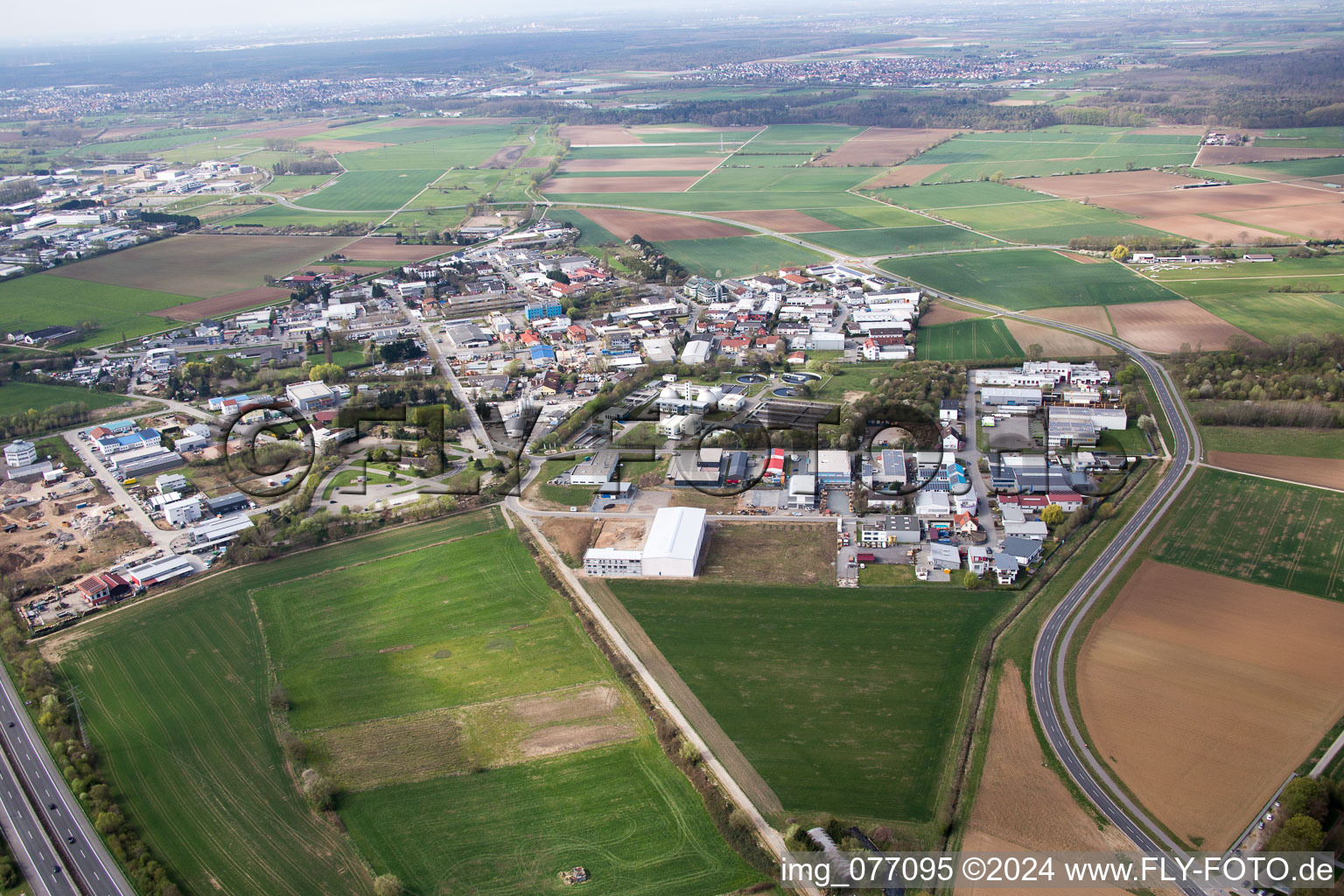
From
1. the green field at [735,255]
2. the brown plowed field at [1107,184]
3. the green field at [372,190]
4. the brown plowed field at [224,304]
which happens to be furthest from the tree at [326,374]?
the brown plowed field at [1107,184]

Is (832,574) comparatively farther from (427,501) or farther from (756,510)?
(427,501)

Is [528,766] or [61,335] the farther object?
[61,335]

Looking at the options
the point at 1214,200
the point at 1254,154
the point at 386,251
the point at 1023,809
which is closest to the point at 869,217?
the point at 1214,200

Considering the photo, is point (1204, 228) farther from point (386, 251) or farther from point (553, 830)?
point (553, 830)


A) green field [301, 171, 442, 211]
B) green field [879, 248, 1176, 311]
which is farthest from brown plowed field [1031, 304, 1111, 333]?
green field [301, 171, 442, 211]

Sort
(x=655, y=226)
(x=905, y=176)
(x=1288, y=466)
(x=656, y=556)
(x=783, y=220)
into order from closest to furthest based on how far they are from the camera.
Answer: (x=656, y=556), (x=1288, y=466), (x=783, y=220), (x=655, y=226), (x=905, y=176)

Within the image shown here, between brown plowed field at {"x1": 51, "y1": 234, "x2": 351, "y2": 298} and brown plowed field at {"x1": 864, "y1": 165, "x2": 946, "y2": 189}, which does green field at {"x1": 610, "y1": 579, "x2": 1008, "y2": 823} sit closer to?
brown plowed field at {"x1": 51, "y1": 234, "x2": 351, "y2": 298}

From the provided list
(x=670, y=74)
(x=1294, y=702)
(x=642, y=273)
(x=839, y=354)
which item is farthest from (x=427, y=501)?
(x=670, y=74)
